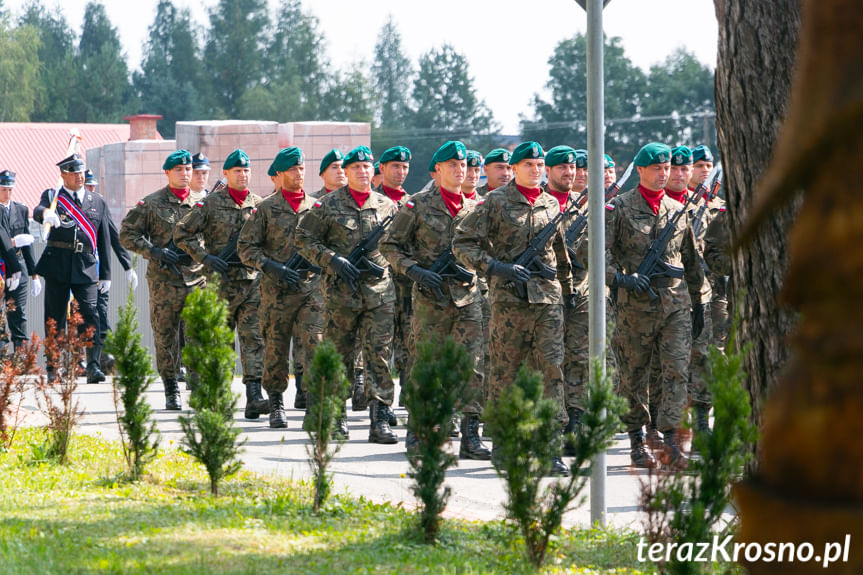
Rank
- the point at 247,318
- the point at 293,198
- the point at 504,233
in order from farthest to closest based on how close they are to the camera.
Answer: the point at 247,318 → the point at 293,198 → the point at 504,233

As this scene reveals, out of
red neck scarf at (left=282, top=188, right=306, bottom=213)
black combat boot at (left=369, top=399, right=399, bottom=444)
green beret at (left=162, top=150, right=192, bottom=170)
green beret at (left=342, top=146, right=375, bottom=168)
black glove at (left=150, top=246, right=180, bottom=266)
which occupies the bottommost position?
black combat boot at (left=369, top=399, right=399, bottom=444)

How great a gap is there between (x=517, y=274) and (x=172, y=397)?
4.74 meters

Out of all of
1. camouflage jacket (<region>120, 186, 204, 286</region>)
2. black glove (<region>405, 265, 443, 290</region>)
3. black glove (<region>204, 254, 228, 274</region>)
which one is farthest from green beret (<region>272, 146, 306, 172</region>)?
black glove (<region>405, 265, 443, 290</region>)

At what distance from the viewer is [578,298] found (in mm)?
9719

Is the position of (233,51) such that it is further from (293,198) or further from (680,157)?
(680,157)

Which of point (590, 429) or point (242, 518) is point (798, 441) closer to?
point (590, 429)

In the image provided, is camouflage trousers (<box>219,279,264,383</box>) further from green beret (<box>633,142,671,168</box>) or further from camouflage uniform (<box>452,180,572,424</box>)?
green beret (<box>633,142,671,168</box>)

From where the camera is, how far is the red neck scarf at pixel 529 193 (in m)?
8.89

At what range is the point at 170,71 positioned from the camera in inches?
3925

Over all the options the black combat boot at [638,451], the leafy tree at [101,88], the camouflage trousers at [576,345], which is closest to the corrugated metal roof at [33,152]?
the leafy tree at [101,88]

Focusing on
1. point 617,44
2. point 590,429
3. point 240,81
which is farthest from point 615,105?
point 590,429

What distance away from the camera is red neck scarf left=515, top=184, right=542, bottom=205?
8891mm

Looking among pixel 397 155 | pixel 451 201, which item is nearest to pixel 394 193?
pixel 397 155

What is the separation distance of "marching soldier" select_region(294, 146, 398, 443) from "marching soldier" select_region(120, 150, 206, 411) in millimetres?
2441
